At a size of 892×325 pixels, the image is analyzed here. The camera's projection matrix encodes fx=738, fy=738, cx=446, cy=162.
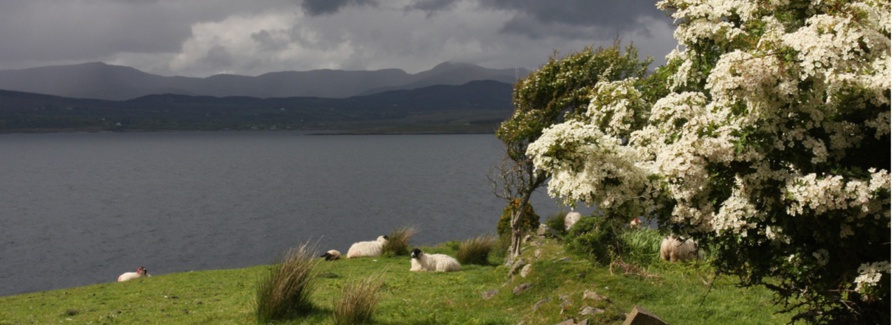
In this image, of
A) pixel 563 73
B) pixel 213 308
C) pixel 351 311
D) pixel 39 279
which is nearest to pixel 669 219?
pixel 351 311

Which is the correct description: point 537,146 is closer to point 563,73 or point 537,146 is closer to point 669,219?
point 669,219

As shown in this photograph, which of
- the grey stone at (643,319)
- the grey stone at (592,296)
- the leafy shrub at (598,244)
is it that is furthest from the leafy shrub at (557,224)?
the grey stone at (643,319)

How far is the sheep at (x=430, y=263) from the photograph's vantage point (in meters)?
28.3

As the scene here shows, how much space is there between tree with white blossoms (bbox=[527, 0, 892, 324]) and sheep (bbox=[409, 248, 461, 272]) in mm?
18460

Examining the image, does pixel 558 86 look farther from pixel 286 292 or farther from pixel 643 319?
pixel 643 319

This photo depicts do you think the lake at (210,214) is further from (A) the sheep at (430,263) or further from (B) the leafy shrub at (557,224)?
(B) the leafy shrub at (557,224)

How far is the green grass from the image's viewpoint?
1505 centimetres

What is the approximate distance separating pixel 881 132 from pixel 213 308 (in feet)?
58.6

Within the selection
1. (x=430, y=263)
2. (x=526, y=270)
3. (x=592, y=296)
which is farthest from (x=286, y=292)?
(x=430, y=263)

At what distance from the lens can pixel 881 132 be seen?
7.91m

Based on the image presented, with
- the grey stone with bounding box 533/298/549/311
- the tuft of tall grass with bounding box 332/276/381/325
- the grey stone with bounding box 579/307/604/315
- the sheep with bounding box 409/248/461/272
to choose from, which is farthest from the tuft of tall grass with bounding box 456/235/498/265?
the grey stone with bounding box 579/307/604/315

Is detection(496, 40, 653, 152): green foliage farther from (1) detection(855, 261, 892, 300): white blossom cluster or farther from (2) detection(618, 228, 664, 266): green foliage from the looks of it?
(1) detection(855, 261, 892, 300): white blossom cluster

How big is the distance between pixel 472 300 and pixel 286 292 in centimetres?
452

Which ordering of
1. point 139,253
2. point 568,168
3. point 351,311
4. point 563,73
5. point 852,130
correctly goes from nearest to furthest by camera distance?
point 852,130
point 568,168
point 351,311
point 563,73
point 139,253
